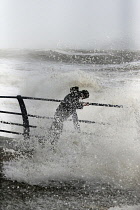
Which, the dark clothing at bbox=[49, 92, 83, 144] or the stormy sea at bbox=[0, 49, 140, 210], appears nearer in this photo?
the stormy sea at bbox=[0, 49, 140, 210]

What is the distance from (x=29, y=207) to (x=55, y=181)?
1.12m

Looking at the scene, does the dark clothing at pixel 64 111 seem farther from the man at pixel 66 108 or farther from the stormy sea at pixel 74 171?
the stormy sea at pixel 74 171

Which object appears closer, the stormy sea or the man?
the stormy sea

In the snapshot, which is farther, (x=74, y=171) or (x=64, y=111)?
(x=64, y=111)

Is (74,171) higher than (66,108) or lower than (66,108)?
lower

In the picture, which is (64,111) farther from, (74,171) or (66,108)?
(74,171)

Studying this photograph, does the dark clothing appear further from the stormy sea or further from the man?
the stormy sea

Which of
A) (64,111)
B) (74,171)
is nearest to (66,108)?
(64,111)

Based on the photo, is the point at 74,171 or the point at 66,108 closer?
the point at 74,171

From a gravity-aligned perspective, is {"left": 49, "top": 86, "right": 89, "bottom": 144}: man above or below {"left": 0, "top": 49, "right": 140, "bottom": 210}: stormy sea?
→ above

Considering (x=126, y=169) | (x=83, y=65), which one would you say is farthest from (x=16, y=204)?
(x=83, y=65)

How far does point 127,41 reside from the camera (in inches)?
4380

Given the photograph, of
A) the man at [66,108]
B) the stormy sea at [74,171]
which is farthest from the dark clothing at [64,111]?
the stormy sea at [74,171]

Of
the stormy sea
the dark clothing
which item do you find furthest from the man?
the stormy sea
